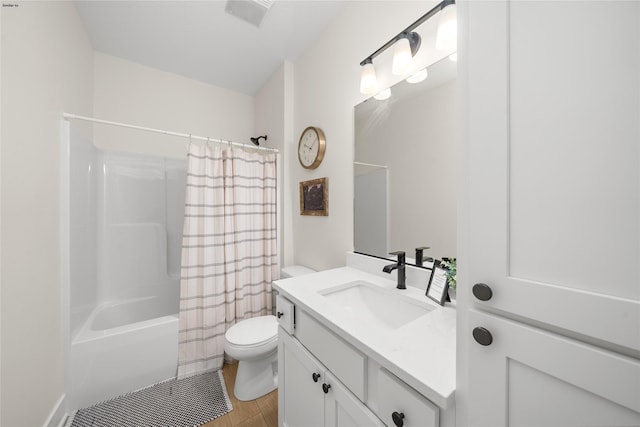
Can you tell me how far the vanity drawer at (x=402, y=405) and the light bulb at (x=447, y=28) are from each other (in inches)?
50.5

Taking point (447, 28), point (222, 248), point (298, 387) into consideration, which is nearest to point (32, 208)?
point (222, 248)

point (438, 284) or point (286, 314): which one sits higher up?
point (438, 284)

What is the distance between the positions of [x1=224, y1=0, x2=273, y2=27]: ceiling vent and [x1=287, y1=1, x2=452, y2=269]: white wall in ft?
1.49

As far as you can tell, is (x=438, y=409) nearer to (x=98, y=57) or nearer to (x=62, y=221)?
(x=62, y=221)

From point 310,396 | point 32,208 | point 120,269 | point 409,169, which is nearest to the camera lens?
point 310,396

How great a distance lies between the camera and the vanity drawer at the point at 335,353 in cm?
74

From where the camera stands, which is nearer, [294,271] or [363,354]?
[363,354]

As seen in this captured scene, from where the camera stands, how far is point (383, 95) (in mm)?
1359

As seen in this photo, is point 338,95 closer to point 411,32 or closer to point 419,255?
point 411,32

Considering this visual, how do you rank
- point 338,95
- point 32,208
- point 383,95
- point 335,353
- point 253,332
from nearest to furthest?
1. point 335,353
2. point 32,208
3. point 383,95
4. point 253,332
5. point 338,95

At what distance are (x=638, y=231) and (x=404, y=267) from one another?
843mm

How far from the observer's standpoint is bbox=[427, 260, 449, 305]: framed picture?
0.97 m

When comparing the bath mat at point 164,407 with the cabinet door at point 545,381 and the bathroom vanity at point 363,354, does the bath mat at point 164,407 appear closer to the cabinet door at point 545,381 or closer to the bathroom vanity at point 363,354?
the bathroom vanity at point 363,354

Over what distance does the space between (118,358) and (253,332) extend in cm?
87
